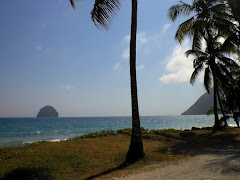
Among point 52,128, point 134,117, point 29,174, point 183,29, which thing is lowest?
point 52,128

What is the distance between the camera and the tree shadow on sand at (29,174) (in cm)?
614

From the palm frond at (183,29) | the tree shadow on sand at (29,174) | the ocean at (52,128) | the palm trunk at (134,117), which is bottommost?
the ocean at (52,128)

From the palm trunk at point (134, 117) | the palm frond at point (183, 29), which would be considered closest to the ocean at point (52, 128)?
the palm trunk at point (134, 117)

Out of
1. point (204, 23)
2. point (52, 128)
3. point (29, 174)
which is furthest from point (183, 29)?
point (52, 128)

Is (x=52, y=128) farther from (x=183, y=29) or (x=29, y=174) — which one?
(x=29, y=174)

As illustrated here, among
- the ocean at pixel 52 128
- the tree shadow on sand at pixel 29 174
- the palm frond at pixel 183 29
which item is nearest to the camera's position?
the tree shadow on sand at pixel 29 174

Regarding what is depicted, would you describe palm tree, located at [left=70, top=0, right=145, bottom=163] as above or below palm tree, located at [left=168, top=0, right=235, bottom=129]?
below

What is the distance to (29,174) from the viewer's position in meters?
6.39

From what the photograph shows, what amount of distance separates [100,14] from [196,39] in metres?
11.1

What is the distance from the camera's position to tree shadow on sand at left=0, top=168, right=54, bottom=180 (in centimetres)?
614

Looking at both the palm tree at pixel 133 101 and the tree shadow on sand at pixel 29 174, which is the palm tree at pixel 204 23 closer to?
the palm tree at pixel 133 101

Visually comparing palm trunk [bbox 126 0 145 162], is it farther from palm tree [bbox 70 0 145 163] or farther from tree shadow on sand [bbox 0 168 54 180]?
tree shadow on sand [bbox 0 168 54 180]

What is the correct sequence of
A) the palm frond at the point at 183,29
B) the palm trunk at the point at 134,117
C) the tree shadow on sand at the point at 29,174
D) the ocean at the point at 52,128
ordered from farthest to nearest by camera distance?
the ocean at the point at 52,128, the palm frond at the point at 183,29, the palm trunk at the point at 134,117, the tree shadow on sand at the point at 29,174

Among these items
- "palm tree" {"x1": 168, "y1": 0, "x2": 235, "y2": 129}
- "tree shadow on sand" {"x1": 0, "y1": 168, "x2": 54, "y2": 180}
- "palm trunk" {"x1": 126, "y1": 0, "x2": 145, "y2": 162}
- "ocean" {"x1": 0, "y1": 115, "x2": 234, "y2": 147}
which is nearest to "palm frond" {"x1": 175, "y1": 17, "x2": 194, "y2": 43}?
"palm tree" {"x1": 168, "y1": 0, "x2": 235, "y2": 129}
